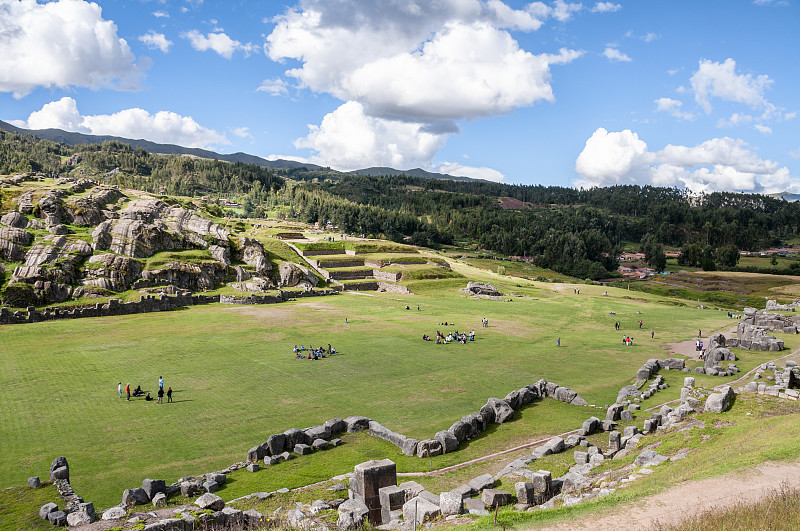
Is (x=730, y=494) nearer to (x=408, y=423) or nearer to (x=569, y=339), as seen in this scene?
(x=408, y=423)

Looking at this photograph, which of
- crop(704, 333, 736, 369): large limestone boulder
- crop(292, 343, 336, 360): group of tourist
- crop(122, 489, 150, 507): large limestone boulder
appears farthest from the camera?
crop(292, 343, 336, 360): group of tourist

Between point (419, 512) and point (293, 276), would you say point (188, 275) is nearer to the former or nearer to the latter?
point (293, 276)

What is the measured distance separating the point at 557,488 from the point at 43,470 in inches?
846

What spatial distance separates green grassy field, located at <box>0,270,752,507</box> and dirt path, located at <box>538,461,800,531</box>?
9147 mm

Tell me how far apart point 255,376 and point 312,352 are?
23.3ft

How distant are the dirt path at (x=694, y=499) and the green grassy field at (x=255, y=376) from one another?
9147 mm

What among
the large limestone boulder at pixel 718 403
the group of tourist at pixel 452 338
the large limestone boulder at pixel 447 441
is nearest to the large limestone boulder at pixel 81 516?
the large limestone boulder at pixel 447 441

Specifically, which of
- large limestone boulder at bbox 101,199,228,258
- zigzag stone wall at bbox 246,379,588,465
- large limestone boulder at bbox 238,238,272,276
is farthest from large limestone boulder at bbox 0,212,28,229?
zigzag stone wall at bbox 246,379,588,465

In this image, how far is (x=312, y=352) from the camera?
135 ft

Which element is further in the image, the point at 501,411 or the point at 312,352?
the point at 312,352

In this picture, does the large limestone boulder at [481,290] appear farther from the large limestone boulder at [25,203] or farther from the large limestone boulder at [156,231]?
the large limestone boulder at [25,203]

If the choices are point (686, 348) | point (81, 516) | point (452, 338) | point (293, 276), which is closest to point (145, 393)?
point (81, 516)

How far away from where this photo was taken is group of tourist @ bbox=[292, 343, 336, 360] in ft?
132

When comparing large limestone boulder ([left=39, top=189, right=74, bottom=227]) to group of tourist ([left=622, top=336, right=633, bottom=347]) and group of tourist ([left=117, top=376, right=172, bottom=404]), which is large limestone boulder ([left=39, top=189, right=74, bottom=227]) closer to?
→ group of tourist ([left=117, top=376, right=172, bottom=404])
